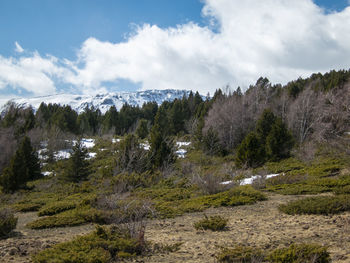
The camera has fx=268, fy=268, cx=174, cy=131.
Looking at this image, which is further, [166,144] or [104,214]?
[166,144]

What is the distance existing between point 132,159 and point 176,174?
154 inches

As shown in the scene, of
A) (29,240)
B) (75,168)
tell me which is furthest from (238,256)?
(75,168)

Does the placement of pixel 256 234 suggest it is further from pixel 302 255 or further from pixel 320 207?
pixel 320 207

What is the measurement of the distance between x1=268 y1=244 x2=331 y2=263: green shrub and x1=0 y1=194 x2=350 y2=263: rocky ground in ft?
1.24

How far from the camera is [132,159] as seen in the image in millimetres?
22375

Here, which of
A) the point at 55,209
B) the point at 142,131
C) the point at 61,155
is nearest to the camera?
the point at 55,209

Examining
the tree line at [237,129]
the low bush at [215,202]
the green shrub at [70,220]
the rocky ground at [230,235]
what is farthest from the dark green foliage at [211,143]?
the green shrub at [70,220]

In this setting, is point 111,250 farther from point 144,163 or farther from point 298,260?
point 144,163

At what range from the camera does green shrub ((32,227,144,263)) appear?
4.46 m

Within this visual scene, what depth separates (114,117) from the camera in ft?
189

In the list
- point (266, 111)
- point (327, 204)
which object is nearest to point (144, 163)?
point (266, 111)

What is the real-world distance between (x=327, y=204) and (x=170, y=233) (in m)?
4.45

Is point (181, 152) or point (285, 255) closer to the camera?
point (285, 255)

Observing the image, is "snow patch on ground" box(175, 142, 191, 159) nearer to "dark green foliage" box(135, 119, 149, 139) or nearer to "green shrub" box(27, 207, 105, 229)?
"dark green foliage" box(135, 119, 149, 139)
